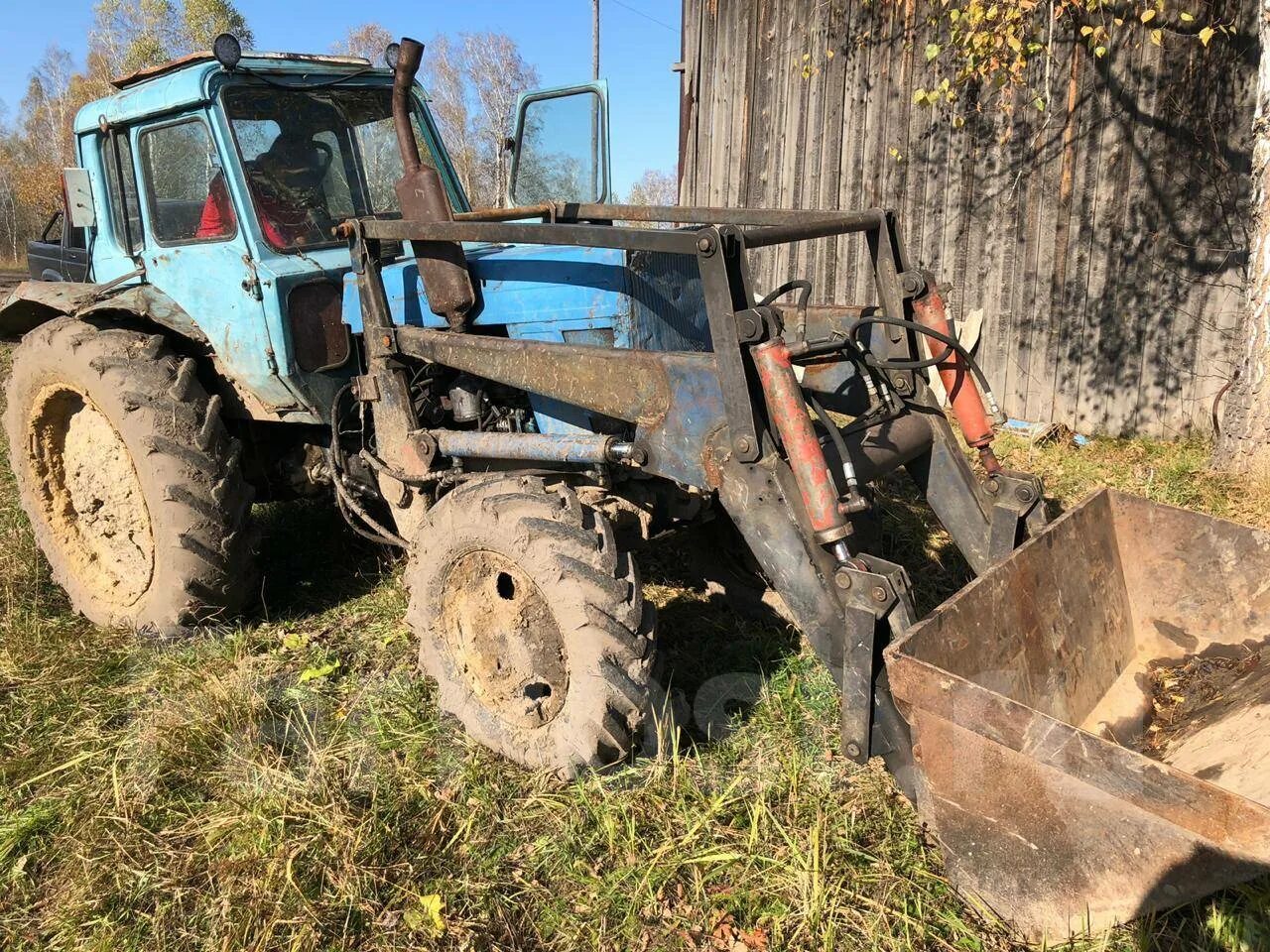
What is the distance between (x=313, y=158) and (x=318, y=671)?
2267 mm

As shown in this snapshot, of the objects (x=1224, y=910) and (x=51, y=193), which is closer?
(x=1224, y=910)

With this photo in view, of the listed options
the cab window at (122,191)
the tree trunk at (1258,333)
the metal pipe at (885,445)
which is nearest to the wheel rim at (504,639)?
the metal pipe at (885,445)

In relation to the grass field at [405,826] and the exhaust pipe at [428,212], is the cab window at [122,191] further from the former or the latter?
the grass field at [405,826]

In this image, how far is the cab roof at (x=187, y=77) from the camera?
3717 millimetres

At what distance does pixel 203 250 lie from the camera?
3.87 meters

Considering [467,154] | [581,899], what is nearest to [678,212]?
[581,899]

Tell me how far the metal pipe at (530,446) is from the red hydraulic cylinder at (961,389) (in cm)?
122

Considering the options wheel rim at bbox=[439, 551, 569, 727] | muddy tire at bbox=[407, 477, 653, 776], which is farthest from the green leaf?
wheel rim at bbox=[439, 551, 569, 727]

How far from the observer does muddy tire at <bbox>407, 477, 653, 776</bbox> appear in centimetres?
272

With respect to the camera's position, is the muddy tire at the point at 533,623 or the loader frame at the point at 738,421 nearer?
the loader frame at the point at 738,421

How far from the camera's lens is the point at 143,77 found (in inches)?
159

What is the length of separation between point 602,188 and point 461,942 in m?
3.28

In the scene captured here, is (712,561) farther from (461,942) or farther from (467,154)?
(467,154)

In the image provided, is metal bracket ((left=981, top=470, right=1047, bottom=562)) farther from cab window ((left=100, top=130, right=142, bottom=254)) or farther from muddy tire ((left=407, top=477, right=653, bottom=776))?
cab window ((left=100, top=130, right=142, bottom=254))
